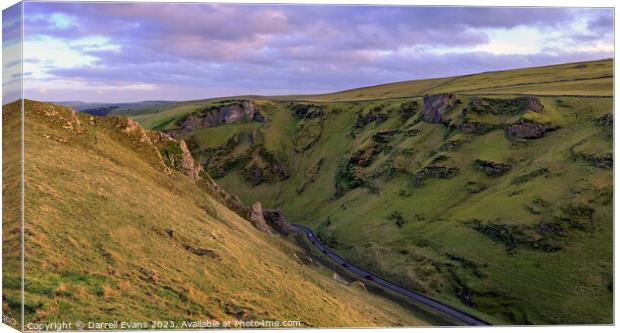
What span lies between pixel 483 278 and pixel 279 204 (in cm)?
9120

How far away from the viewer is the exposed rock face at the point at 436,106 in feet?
449

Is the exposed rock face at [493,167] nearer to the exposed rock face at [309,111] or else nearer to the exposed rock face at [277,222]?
the exposed rock face at [277,222]

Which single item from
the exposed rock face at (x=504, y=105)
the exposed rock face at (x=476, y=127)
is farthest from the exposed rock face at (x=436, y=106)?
the exposed rock face at (x=476, y=127)

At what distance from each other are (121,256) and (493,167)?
91.9 m

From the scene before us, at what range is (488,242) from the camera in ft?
256

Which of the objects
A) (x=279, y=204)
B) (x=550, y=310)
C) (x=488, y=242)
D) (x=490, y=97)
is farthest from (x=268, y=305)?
(x=279, y=204)

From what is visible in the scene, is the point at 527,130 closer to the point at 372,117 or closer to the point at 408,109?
the point at 408,109

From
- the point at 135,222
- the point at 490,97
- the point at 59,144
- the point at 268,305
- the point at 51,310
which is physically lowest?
the point at 268,305

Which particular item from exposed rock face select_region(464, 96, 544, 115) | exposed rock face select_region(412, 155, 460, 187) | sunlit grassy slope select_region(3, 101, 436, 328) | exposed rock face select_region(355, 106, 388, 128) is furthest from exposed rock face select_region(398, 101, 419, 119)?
sunlit grassy slope select_region(3, 101, 436, 328)

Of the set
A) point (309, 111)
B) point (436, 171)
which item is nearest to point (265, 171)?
point (309, 111)

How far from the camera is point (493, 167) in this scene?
102 meters

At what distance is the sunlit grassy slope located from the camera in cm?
2223

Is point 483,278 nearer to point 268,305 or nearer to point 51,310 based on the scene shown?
point 268,305

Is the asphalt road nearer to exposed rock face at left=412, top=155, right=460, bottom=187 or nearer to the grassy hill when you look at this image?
the grassy hill
